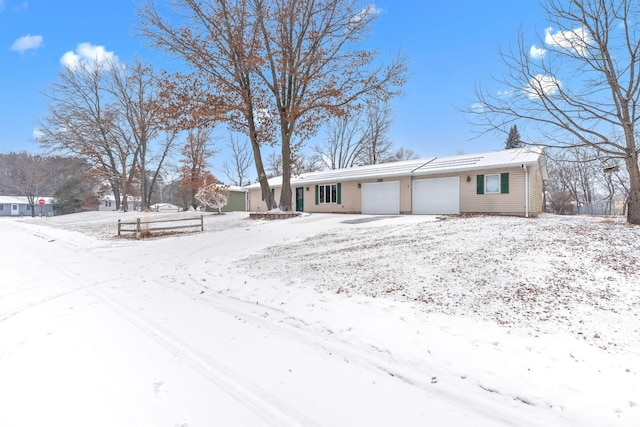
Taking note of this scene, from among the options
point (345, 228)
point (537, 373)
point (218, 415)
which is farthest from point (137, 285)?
point (345, 228)

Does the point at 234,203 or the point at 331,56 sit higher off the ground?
the point at 331,56

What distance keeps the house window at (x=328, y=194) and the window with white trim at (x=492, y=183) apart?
8.35m

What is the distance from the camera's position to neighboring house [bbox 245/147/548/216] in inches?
540

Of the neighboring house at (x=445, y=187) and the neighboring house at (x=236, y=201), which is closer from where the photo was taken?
the neighboring house at (x=445, y=187)

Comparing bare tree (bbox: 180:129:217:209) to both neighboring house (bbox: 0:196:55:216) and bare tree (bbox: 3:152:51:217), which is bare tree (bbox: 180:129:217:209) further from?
neighboring house (bbox: 0:196:55:216)

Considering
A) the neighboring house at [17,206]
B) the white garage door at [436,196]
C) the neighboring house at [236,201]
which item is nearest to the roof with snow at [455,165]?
the white garage door at [436,196]

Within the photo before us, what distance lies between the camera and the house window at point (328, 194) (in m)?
19.7

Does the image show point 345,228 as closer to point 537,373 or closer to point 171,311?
point 171,311

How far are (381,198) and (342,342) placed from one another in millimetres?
15020

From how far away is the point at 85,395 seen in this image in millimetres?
2363

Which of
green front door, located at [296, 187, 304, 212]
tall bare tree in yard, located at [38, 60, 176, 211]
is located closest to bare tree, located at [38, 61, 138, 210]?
tall bare tree in yard, located at [38, 60, 176, 211]

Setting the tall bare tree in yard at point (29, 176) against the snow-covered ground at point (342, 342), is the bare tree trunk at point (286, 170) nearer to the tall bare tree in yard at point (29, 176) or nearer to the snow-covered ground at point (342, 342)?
the snow-covered ground at point (342, 342)

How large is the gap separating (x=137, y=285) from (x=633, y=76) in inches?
513

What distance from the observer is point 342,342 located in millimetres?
3133
